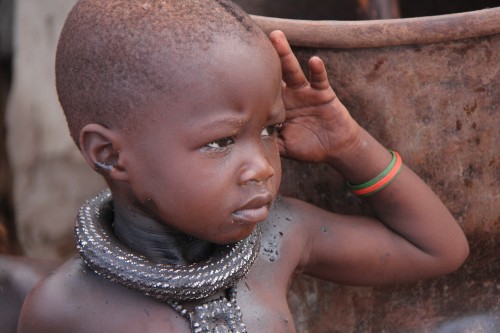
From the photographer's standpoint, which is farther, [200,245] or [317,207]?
[317,207]

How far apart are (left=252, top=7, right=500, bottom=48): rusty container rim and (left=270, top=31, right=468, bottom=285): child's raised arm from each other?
97 mm

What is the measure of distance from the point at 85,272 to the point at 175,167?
0.29m

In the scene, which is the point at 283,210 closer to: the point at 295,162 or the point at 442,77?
the point at 295,162

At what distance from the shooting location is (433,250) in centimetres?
187

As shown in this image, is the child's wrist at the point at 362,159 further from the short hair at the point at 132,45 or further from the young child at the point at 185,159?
the short hair at the point at 132,45

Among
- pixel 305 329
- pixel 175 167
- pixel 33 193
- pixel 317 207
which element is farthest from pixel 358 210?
pixel 33 193

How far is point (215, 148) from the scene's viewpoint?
1.45 meters

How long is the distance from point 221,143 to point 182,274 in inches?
8.9

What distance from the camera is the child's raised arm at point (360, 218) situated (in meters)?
1.74

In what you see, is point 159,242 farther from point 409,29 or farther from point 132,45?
point 409,29

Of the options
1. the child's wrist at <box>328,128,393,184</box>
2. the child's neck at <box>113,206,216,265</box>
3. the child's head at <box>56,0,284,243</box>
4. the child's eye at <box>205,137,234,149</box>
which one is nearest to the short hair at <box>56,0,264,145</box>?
the child's head at <box>56,0,284,243</box>

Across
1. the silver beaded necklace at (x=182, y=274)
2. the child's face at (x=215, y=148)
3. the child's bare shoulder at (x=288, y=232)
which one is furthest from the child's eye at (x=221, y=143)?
the child's bare shoulder at (x=288, y=232)

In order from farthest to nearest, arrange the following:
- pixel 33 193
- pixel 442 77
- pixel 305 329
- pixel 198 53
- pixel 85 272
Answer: pixel 33 193
pixel 305 329
pixel 442 77
pixel 85 272
pixel 198 53

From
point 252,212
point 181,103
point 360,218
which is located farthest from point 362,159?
point 181,103
